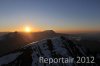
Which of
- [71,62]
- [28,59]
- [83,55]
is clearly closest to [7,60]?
[28,59]

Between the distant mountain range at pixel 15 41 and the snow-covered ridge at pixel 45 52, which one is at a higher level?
the snow-covered ridge at pixel 45 52

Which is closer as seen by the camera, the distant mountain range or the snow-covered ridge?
the snow-covered ridge

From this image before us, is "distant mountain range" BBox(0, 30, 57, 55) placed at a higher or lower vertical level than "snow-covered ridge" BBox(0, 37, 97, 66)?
lower

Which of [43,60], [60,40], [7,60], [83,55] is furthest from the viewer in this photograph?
[60,40]

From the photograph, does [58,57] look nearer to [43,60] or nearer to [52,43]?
[43,60]

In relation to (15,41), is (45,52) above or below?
above

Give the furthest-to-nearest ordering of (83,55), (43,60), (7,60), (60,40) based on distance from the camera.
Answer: (60,40) < (83,55) < (7,60) < (43,60)

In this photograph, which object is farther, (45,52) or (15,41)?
(15,41)

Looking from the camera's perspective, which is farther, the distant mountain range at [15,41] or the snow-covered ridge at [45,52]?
the distant mountain range at [15,41]
